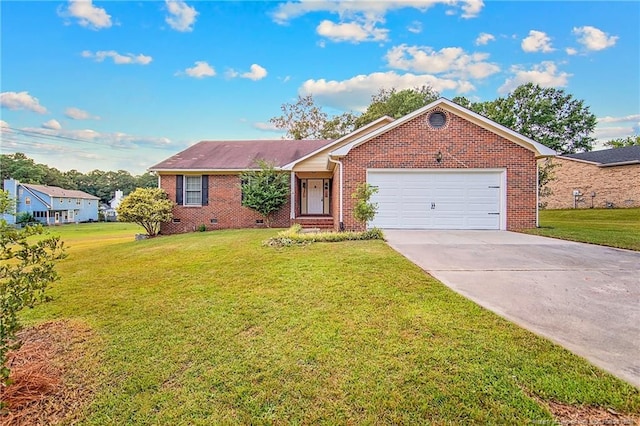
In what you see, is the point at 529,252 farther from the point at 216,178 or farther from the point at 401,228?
the point at 216,178

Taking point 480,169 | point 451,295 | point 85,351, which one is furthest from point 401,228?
point 85,351

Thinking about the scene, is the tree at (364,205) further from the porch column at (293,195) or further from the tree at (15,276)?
the tree at (15,276)

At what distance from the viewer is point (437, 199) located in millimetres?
11648

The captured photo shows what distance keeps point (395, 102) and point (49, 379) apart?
101 feet

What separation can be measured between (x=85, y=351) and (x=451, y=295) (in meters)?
4.36

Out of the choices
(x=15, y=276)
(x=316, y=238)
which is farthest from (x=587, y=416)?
(x=316, y=238)

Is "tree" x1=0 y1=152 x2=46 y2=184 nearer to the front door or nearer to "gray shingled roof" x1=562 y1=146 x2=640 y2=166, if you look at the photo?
the front door

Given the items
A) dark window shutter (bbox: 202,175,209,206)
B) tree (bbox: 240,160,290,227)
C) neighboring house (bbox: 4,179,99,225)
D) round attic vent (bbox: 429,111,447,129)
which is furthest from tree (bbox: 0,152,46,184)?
round attic vent (bbox: 429,111,447,129)

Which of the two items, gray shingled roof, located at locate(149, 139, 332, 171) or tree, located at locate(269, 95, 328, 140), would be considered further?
tree, located at locate(269, 95, 328, 140)

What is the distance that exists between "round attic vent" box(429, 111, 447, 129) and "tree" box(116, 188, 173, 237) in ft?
39.3

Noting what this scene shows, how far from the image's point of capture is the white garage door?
11.5m

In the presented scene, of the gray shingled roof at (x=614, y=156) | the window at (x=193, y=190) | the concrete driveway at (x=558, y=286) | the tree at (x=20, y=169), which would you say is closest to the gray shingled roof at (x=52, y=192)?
the tree at (x=20, y=169)

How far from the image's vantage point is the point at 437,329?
3357 mm

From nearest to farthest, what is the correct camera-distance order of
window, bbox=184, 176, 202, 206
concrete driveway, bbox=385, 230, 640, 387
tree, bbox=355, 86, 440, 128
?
concrete driveway, bbox=385, 230, 640, 387
window, bbox=184, 176, 202, 206
tree, bbox=355, 86, 440, 128
